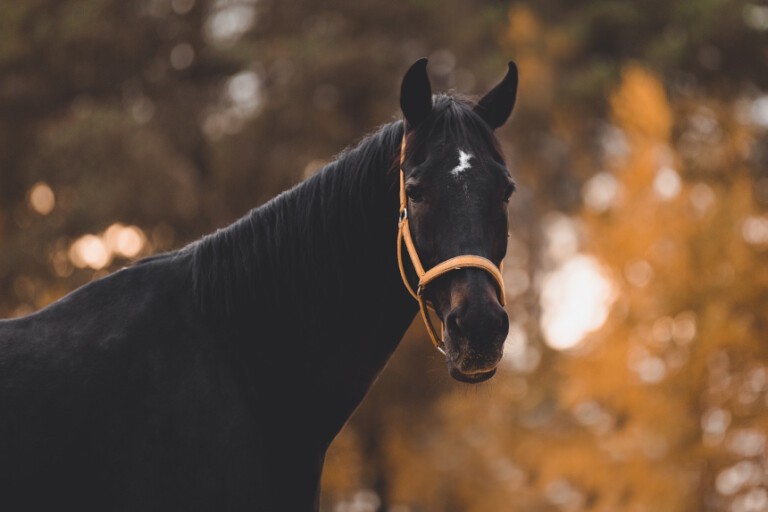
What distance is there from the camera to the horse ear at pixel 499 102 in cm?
355

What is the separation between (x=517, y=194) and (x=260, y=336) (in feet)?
41.0

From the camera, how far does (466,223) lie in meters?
3.07

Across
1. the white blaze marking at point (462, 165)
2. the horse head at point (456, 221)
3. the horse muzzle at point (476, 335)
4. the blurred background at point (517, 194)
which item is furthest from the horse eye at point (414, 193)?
the blurred background at point (517, 194)

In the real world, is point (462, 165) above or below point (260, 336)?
above

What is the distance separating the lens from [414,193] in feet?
10.5

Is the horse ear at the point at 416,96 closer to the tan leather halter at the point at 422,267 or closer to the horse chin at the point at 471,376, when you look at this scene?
the tan leather halter at the point at 422,267

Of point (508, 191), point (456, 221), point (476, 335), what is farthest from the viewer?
point (508, 191)

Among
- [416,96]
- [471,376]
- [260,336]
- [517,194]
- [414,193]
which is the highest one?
[517,194]

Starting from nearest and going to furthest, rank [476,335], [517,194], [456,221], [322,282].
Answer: [476,335] < [456,221] < [322,282] < [517,194]

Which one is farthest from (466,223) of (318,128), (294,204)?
(318,128)

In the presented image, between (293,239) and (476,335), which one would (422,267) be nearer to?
(476,335)

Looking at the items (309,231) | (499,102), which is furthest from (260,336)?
(499,102)

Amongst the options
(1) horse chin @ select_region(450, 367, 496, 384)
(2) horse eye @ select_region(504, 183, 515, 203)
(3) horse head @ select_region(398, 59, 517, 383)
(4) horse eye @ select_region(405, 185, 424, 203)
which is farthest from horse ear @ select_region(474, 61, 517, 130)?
(1) horse chin @ select_region(450, 367, 496, 384)

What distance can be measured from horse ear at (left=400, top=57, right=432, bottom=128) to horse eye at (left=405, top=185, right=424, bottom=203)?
0.98ft
